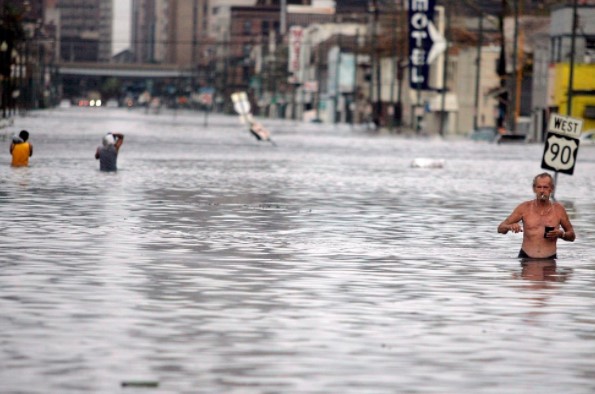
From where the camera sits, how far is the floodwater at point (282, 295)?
1169 centimetres

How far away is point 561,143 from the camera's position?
33375 mm

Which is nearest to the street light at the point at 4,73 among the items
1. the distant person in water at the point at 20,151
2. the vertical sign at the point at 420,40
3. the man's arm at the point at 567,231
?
the vertical sign at the point at 420,40

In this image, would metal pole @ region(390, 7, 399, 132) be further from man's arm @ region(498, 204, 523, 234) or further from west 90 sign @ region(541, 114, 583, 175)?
man's arm @ region(498, 204, 523, 234)

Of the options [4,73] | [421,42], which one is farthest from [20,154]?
[421,42]

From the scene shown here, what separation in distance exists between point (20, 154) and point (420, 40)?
91318 millimetres

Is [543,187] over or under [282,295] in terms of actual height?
over

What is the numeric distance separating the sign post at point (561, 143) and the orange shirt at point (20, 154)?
17249mm

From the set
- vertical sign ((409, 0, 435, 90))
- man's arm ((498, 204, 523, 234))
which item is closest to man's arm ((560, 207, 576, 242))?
man's arm ((498, 204, 523, 234))

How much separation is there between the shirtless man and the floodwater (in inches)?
12.6

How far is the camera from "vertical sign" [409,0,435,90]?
440 ft

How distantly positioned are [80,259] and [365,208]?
12.3 metres

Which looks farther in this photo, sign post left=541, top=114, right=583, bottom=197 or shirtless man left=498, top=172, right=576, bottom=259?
sign post left=541, top=114, right=583, bottom=197

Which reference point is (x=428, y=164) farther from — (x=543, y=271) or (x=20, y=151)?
(x=543, y=271)

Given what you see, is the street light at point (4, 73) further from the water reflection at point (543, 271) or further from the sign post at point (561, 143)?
the water reflection at point (543, 271)
